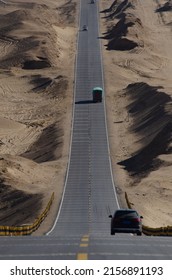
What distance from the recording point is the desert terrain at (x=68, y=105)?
66.2 m

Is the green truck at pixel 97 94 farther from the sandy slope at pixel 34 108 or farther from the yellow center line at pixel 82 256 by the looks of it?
the yellow center line at pixel 82 256

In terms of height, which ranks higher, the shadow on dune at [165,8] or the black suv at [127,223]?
the shadow on dune at [165,8]

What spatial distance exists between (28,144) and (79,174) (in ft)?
71.1

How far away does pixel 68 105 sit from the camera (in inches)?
4360

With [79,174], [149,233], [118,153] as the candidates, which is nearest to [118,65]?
[118,153]

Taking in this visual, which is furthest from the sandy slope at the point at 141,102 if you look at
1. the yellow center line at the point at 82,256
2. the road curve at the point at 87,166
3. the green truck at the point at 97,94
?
the yellow center line at the point at 82,256

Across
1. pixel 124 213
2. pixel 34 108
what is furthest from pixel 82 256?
pixel 34 108

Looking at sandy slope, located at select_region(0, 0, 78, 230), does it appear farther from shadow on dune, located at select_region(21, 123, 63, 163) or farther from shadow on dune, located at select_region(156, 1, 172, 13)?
shadow on dune, located at select_region(156, 1, 172, 13)

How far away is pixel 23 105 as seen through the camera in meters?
115

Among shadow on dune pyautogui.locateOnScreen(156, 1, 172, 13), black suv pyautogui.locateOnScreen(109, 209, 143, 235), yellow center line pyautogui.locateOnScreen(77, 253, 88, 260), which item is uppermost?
shadow on dune pyautogui.locateOnScreen(156, 1, 172, 13)

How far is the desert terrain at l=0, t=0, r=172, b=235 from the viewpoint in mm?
66169

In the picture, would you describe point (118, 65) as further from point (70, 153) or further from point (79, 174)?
point (79, 174)

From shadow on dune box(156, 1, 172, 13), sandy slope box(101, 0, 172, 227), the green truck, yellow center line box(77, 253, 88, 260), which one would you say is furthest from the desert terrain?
yellow center line box(77, 253, 88, 260)

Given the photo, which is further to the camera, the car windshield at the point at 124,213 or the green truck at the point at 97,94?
the green truck at the point at 97,94
